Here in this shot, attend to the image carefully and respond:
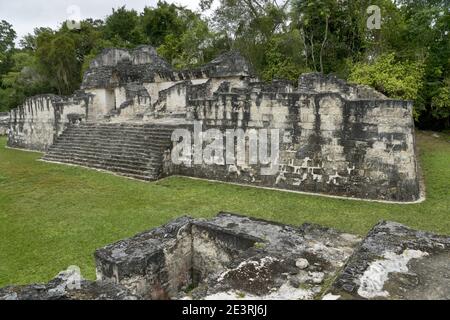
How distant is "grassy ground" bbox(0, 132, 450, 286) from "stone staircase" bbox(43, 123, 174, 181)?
62 centimetres

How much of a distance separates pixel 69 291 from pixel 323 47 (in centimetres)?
1999

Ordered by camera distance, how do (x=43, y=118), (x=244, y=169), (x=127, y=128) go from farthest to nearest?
(x=43, y=118)
(x=127, y=128)
(x=244, y=169)

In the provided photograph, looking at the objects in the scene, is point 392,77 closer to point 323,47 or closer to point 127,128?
point 323,47

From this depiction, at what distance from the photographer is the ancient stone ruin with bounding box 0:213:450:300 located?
8.79 ft

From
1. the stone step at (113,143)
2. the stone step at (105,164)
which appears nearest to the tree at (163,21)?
the stone step at (113,143)

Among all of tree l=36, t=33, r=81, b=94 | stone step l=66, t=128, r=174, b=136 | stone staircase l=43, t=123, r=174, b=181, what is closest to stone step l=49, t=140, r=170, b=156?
stone staircase l=43, t=123, r=174, b=181

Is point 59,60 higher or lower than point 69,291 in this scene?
higher

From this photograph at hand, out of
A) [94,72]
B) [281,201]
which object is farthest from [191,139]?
[94,72]

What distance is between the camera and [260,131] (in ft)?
29.1

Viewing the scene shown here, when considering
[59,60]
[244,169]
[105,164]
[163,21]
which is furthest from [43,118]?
[163,21]

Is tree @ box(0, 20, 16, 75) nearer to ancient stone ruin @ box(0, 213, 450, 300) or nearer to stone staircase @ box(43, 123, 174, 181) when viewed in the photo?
stone staircase @ box(43, 123, 174, 181)

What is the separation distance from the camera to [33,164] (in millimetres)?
12656

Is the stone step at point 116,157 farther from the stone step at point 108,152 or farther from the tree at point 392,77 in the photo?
the tree at point 392,77

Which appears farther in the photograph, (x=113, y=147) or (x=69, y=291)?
Result: (x=113, y=147)
